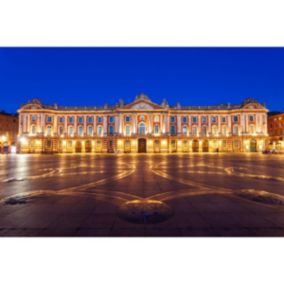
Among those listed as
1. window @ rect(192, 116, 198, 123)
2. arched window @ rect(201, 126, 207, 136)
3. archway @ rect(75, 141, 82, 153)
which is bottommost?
archway @ rect(75, 141, 82, 153)

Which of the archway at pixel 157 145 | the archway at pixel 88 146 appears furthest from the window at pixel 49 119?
the archway at pixel 157 145

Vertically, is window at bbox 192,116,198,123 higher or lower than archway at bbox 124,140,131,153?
higher

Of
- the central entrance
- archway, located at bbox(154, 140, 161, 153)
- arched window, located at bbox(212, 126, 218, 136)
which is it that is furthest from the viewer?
arched window, located at bbox(212, 126, 218, 136)

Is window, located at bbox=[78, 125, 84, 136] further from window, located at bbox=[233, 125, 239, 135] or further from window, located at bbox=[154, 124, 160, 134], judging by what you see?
window, located at bbox=[233, 125, 239, 135]

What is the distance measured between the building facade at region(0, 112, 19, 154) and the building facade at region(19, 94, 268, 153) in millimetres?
7513

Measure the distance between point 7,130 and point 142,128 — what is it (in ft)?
150

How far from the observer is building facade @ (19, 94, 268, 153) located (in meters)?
56.8

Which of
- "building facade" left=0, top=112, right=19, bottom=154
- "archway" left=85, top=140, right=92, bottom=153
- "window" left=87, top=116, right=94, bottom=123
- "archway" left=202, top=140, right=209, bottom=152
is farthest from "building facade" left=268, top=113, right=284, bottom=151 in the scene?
"building facade" left=0, top=112, right=19, bottom=154

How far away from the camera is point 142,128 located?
57.4 metres

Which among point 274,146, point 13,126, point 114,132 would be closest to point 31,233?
point 114,132

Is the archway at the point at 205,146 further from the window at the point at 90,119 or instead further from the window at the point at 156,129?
the window at the point at 90,119

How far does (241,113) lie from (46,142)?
57.8 meters

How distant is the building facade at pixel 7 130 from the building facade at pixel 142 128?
7.51 meters

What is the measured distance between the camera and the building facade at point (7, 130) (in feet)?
197
